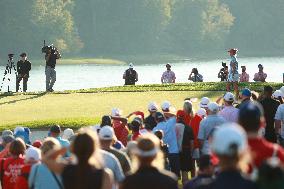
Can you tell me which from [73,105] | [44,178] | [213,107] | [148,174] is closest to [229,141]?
[148,174]

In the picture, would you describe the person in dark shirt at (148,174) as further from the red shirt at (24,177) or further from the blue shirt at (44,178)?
the red shirt at (24,177)

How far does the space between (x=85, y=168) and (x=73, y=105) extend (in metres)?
16.8

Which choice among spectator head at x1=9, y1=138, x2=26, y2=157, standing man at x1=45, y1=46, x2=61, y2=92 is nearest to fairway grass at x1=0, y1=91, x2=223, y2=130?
standing man at x1=45, y1=46, x2=61, y2=92

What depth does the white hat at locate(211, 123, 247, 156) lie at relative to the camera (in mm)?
5809

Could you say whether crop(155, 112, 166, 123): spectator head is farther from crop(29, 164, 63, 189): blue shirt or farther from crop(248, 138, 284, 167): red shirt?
crop(248, 138, 284, 167): red shirt

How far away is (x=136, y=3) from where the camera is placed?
128 metres

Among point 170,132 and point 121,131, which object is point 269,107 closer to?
point 170,132

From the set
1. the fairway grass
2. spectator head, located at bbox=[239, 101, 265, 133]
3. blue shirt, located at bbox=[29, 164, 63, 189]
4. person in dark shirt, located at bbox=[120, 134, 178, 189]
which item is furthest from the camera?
the fairway grass

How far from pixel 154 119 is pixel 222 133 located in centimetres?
744

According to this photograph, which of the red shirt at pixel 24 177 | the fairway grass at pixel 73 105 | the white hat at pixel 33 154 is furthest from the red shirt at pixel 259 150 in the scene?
the fairway grass at pixel 73 105

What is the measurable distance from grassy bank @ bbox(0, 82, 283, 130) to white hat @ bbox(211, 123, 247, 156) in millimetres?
13195

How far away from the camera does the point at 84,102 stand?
24.2m

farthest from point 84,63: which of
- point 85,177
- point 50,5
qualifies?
point 85,177

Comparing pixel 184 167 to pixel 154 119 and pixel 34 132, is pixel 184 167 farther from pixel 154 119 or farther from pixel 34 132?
pixel 34 132
